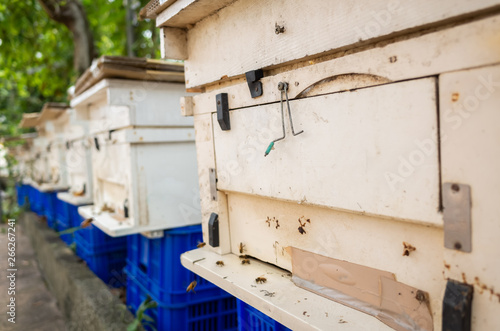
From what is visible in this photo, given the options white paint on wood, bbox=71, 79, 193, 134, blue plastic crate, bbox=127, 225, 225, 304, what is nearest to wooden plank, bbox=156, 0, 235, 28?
white paint on wood, bbox=71, 79, 193, 134

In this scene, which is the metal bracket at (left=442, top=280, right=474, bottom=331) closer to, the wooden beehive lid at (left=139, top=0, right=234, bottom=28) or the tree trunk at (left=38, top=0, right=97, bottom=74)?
the wooden beehive lid at (left=139, top=0, right=234, bottom=28)

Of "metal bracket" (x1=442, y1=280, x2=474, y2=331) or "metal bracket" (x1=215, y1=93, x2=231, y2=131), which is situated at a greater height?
"metal bracket" (x1=215, y1=93, x2=231, y2=131)

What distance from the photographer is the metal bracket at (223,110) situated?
5.92 feet

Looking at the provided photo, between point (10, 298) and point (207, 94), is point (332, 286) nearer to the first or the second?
point (207, 94)

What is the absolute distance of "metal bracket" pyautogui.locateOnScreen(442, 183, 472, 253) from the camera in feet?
3.28

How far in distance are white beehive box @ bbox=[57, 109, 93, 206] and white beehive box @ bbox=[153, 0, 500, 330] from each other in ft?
9.50

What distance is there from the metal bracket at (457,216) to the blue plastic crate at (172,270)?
7.52 feet

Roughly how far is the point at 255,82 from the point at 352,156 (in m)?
0.59

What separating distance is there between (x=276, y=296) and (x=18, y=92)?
12629 mm

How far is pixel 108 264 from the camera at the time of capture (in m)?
4.78

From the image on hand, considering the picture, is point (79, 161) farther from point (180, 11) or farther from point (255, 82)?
point (255, 82)

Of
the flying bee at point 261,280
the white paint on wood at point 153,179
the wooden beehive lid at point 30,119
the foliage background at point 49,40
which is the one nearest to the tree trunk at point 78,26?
the foliage background at point 49,40

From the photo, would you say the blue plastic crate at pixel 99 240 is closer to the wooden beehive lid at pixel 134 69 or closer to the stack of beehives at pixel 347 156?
the wooden beehive lid at pixel 134 69

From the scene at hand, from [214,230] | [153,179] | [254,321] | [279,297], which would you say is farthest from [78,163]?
[279,297]
